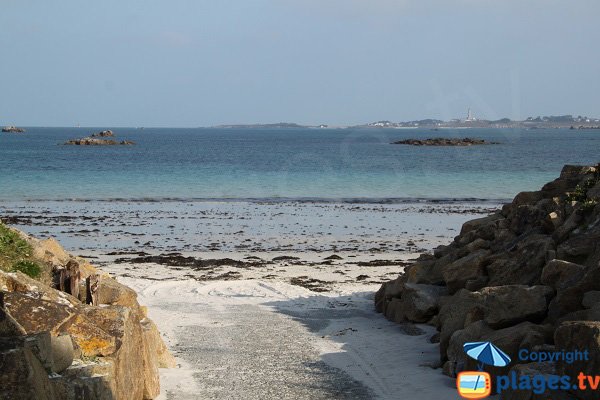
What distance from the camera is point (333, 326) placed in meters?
13.7

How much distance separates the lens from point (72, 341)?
307 inches

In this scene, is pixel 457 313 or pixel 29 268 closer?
pixel 29 268

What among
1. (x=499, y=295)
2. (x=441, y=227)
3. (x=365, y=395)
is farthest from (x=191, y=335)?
(x=441, y=227)

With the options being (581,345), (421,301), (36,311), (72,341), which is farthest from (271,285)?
(581,345)

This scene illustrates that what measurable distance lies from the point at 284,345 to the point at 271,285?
5.25 m

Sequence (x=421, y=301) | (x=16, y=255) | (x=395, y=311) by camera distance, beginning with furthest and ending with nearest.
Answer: (x=395, y=311), (x=421, y=301), (x=16, y=255)

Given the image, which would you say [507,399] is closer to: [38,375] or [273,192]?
[38,375]

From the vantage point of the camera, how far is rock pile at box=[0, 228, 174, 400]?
619 cm

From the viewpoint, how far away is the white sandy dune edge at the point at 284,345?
992 cm

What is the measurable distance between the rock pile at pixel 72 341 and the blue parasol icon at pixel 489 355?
12.5 ft

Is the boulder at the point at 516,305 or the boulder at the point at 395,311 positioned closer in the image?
the boulder at the point at 516,305
